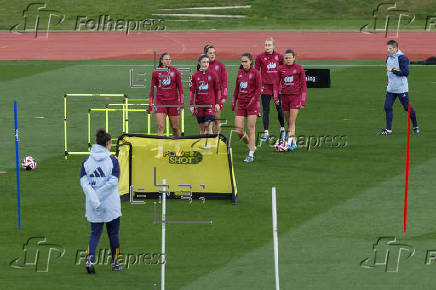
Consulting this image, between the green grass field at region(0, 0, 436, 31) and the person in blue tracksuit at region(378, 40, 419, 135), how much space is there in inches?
1565

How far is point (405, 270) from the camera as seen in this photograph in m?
14.4

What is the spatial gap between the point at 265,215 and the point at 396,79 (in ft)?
30.9

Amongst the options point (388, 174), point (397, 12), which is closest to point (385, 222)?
point (388, 174)

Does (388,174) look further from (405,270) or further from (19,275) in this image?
(19,275)

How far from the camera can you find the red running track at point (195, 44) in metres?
50.8

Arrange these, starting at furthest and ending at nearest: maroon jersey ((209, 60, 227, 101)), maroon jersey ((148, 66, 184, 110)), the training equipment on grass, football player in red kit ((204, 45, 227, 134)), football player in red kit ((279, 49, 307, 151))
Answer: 1. football player in red kit ((279, 49, 307, 151))
2. maroon jersey ((209, 60, 227, 101))
3. football player in red kit ((204, 45, 227, 134))
4. maroon jersey ((148, 66, 184, 110))
5. the training equipment on grass

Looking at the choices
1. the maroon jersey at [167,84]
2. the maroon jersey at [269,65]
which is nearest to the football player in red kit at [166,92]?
the maroon jersey at [167,84]

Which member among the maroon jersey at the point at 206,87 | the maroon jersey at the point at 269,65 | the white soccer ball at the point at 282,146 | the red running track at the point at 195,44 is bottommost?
→ the white soccer ball at the point at 282,146

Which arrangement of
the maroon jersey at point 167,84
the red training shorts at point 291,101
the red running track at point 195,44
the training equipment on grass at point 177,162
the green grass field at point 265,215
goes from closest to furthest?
1. the green grass field at point 265,215
2. the training equipment on grass at point 177,162
3. the maroon jersey at point 167,84
4. the red training shorts at point 291,101
5. the red running track at point 195,44

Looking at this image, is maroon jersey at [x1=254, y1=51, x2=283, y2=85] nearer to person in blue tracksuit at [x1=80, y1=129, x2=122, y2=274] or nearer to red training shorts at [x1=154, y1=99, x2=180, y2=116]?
red training shorts at [x1=154, y1=99, x2=180, y2=116]

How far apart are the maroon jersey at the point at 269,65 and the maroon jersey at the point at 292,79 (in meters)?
0.73

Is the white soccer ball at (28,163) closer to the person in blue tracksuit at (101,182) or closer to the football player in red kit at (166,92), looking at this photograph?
the football player in red kit at (166,92)

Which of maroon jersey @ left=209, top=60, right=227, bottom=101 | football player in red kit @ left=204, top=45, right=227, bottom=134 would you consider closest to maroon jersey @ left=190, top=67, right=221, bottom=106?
football player in red kit @ left=204, top=45, right=227, bottom=134

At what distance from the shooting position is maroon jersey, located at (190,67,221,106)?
2230 cm
